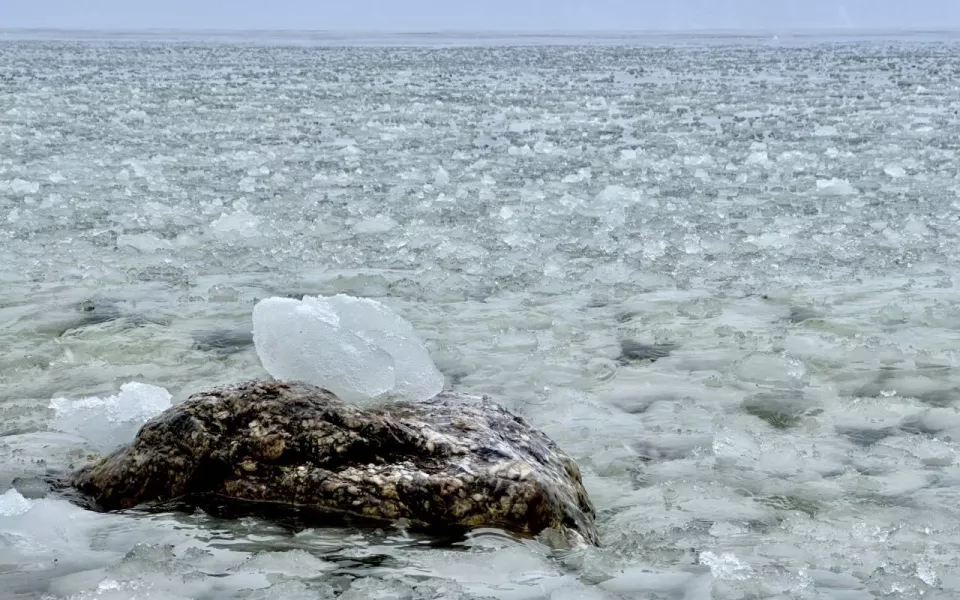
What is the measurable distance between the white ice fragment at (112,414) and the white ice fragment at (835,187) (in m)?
7.79

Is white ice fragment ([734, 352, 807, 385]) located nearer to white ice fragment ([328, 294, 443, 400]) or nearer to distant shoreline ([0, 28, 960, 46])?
white ice fragment ([328, 294, 443, 400])

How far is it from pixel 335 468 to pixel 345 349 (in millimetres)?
585

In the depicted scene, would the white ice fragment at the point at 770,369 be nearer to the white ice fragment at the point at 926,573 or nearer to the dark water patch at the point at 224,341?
the white ice fragment at the point at 926,573

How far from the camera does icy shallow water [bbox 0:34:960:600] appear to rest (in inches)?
141

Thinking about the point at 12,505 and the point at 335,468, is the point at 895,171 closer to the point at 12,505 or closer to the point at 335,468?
the point at 335,468

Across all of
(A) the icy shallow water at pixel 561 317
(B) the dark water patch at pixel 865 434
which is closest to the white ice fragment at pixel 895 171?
(A) the icy shallow water at pixel 561 317

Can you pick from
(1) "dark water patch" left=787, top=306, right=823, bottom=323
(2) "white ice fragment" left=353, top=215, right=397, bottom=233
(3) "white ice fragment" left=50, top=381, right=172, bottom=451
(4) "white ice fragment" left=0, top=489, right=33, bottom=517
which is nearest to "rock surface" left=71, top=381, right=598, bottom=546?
(4) "white ice fragment" left=0, top=489, right=33, bottom=517

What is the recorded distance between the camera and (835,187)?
442 inches

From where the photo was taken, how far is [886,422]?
17.2 ft

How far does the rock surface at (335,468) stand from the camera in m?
3.80

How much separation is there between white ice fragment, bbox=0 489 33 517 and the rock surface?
308 mm

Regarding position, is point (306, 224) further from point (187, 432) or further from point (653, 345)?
point (187, 432)

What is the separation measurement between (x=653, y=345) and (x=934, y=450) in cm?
Answer: 185

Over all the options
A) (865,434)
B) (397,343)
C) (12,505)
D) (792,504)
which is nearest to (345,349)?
(397,343)
